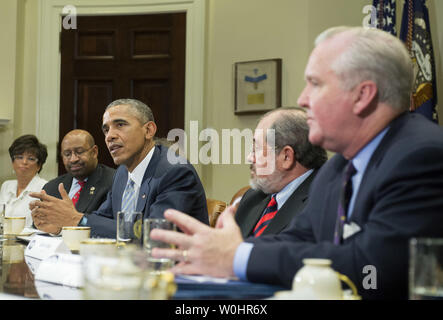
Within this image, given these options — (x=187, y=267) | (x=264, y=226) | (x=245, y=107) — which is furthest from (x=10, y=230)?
(x=245, y=107)

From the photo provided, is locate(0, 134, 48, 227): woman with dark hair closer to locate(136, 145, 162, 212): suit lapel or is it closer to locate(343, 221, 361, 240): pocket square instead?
locate(136, 145, 162, 212): suit lapel

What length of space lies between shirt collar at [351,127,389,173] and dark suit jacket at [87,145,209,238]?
4.22 feet

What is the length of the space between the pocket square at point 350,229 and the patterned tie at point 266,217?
2.63ft

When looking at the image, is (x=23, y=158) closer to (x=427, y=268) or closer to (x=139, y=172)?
(x=139, y=172)

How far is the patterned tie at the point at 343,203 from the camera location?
1.29 m

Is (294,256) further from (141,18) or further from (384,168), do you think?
(141,18)

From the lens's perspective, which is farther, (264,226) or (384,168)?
(264,226)

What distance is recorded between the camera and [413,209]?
3.56 feet

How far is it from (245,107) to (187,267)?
3550 millimetres

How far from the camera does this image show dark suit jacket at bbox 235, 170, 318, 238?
1.97 m

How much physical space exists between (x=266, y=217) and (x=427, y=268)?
4.55 feet

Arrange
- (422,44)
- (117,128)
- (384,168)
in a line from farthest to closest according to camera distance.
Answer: (422,44) → (117,128) → (384,168)

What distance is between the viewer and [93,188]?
3.85 meters

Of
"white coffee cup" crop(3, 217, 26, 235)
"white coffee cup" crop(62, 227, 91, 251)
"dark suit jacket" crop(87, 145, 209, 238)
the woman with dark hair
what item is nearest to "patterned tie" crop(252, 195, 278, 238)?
"dark suit jacket" crop(87, 145, 209, 238)
